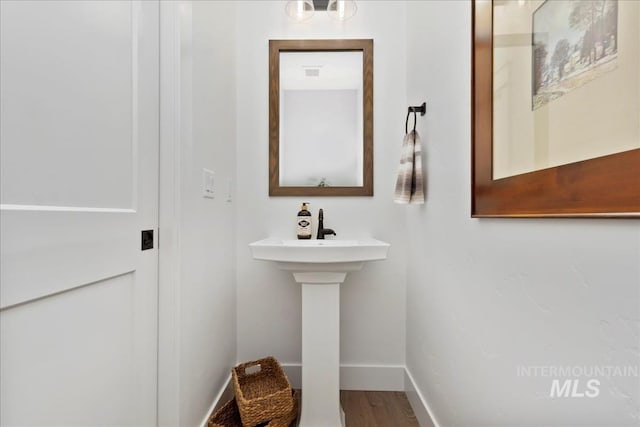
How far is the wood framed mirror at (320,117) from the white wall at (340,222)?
0.06 m

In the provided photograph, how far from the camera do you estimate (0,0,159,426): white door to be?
54cm

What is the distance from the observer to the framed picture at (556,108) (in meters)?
0.44

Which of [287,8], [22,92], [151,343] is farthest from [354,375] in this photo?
[287,8]

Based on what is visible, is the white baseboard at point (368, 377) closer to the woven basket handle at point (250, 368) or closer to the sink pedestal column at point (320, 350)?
the woven basket handle at point (250, 368)

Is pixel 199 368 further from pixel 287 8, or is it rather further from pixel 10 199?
pixel 287 8

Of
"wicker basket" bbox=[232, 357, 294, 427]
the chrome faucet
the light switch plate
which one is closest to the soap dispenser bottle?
the chrome faucet

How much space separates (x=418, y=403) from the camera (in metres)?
1.37

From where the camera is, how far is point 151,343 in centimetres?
95

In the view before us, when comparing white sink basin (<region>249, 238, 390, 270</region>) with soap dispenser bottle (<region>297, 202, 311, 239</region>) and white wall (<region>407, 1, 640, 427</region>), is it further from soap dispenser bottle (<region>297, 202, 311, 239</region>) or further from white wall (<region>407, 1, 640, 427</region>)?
soap dispenser bottle (<region>297, 202, 311, 239</region>)

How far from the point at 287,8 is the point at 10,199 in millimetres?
1604

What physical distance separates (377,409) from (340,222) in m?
0.97

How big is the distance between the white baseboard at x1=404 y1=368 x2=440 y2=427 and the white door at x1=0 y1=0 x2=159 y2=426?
107cm

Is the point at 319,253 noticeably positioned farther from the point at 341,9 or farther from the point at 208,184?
the point at 341,9

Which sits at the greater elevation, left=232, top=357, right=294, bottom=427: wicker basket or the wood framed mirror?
the wood framed mirror
